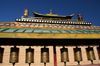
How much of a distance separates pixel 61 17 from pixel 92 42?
17.1m

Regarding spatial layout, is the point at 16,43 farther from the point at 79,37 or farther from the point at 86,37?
the point at 86,37

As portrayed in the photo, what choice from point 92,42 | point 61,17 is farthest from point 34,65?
point 61,17

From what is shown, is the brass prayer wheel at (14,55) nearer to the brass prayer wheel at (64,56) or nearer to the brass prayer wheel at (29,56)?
the brass prayer wheel at (29,56)

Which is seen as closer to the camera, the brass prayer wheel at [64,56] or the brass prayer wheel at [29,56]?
the brass prayer wheel at [29,56]

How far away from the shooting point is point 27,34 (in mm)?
2271

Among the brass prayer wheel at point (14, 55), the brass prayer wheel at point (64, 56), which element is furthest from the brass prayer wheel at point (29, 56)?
the brass prayer wheel at point (64, 56)

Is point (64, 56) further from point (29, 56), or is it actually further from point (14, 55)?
point (14, 55)

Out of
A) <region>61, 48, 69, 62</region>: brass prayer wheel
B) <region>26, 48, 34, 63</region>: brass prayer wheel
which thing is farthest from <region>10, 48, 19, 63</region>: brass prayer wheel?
<region>61, 48, 69, 62</region>: brass prayer wheel

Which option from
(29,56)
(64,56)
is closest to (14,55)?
(29,56)

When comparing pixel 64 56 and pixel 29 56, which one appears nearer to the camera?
pixel 29 56

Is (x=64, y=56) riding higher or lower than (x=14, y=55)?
lower

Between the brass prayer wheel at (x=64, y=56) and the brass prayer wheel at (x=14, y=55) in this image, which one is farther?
the brass prayer wheel at (x=64, y=56)

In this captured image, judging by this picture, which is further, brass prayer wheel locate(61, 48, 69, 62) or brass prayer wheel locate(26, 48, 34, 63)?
brass prayer wheel locate(61, 48, 69, 62)

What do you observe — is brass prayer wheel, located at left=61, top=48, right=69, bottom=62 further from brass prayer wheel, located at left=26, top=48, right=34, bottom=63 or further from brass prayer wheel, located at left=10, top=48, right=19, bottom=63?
brass prayer wheel, located at left=10, top=48, right=19, bottom=63
